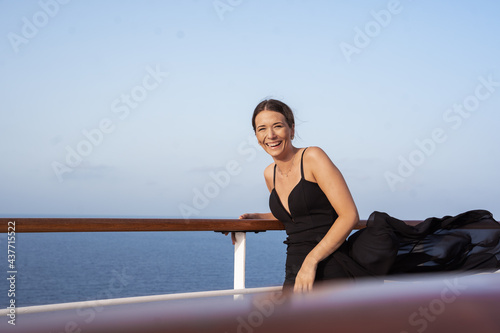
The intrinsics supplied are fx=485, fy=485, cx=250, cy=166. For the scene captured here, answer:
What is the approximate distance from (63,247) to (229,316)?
8672 centimetres

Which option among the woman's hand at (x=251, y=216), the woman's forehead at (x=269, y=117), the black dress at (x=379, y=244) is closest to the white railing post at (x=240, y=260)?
the black dress at (x=379, y=244)

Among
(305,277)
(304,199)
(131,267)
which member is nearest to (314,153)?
(304,199)

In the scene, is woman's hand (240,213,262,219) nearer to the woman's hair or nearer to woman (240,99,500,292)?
woman (240,99,500,292)

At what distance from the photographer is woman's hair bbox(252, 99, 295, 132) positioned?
1861 mm

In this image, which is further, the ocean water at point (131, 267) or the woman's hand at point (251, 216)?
the ocean water at point (131, 267)

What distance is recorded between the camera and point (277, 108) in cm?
186

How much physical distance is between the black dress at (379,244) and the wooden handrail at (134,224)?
112 millimetres

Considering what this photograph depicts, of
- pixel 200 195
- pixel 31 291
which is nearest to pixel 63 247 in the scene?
pixel 31 291

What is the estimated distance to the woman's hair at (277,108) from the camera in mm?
1861

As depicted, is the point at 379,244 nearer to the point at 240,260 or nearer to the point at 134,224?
the point at 240,260

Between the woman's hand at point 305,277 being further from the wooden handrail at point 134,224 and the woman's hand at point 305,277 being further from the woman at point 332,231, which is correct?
the wooden handrail at point 134,224

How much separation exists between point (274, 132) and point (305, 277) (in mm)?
563

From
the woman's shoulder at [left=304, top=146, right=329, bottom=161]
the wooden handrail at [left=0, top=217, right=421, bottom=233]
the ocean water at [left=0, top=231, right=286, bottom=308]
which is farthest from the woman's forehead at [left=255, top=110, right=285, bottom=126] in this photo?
the ocean water at [left=0, top=231, right=286, bottom=308]

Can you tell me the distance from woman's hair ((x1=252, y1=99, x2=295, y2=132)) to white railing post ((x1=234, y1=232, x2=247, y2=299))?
1.55 feet
